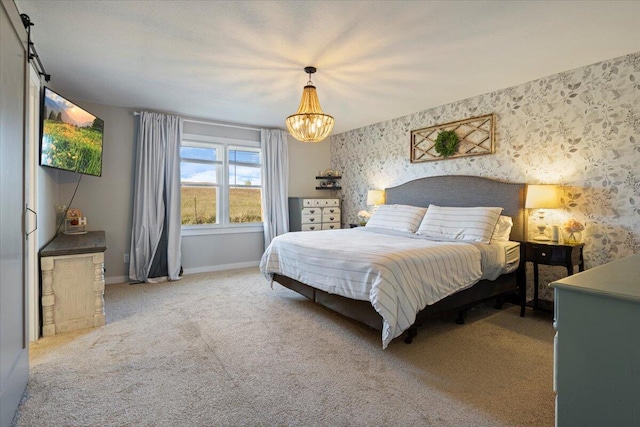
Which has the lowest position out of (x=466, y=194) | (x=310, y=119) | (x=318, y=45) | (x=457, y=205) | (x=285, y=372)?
(x=285, y=372)

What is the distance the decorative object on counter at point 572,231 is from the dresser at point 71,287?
174 inches

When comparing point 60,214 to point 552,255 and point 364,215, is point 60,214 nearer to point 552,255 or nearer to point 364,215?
point 364,215

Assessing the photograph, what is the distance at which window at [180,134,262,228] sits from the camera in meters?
5.18

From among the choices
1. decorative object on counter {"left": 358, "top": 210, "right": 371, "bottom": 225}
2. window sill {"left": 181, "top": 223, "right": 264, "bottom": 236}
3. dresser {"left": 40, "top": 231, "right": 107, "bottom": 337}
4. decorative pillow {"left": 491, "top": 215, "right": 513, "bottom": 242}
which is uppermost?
decorative object on counter {"left": 358, "top": 210, "right": 371, "bottom": 225}

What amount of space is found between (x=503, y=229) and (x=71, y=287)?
427 cm

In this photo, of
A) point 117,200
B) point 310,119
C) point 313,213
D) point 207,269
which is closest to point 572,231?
point 310,119

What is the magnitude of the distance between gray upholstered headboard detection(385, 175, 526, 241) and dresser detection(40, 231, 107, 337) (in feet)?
12.6

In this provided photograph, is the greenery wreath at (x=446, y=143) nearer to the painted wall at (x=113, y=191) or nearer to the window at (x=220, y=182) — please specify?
the window at (x=220, y=182)

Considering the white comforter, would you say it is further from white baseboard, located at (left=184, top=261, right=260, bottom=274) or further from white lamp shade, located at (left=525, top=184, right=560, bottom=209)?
white baseboard, located at (left=184, top=261, right=260, bottom=274)

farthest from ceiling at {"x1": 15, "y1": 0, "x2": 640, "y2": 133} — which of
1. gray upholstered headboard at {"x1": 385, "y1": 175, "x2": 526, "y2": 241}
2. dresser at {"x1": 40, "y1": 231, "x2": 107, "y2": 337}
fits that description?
dresser at {"x1": 40, "y1": 231, "x2": 107, "y2": 337}

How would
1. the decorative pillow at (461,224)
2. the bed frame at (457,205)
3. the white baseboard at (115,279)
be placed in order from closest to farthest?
the bed frame at (457,205) → the decorative pillow at (461,224) → the white baseboard at (115,279)

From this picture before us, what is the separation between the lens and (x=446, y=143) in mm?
4387

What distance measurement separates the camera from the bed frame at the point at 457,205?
272 cm

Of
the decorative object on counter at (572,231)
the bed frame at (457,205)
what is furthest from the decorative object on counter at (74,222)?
the decorative object on counter at (572,231)
